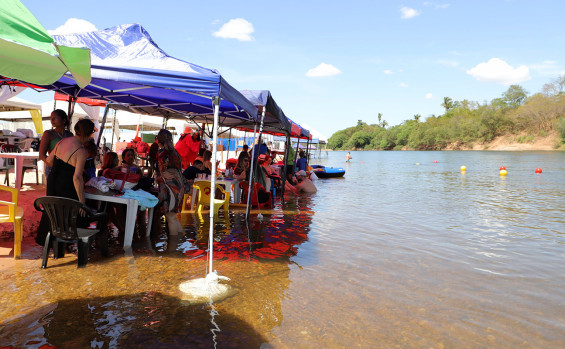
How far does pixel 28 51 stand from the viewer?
8.73 ft

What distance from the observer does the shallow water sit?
312cm

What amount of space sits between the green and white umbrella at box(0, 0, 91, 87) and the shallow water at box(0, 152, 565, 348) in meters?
1.99

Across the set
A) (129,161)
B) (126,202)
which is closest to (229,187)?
(129,161)

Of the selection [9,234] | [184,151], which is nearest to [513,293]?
[9,234]

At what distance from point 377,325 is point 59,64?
11.4 feet

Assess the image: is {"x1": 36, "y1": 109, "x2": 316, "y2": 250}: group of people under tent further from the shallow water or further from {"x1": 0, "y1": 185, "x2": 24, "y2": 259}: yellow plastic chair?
the shallow water

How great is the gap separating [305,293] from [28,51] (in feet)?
10.9

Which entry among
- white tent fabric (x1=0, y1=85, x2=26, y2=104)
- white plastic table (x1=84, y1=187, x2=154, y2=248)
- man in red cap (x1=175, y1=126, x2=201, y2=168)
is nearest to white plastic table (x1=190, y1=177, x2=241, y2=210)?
man in red cap (x1=175, y1=126, x2=201, y2=168)

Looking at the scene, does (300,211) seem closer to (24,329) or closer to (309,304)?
(309,304)

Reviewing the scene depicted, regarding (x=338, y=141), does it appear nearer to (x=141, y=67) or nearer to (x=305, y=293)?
(x=141, y=67)

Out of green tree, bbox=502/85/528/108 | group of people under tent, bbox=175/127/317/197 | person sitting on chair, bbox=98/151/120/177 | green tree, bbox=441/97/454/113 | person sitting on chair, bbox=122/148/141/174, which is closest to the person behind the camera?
person sitting on chair, bbox=122/148/141/174

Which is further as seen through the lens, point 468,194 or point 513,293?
point 468,194

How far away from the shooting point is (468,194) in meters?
15.2

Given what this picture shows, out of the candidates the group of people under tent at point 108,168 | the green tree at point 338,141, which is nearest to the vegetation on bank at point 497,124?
the green tree at point 338,141
